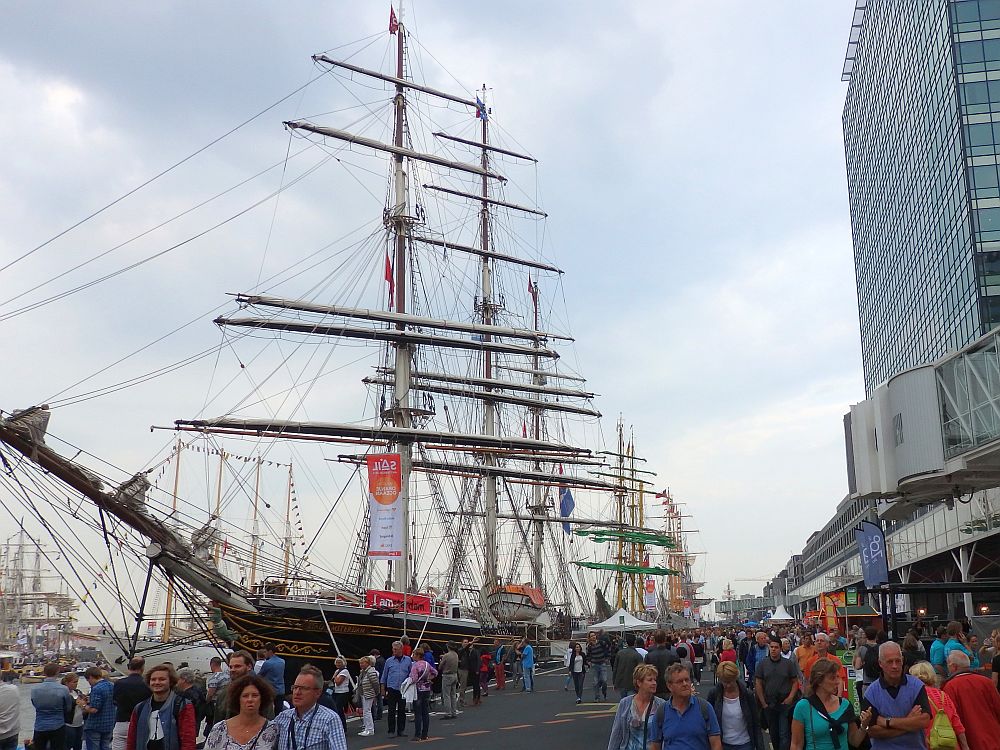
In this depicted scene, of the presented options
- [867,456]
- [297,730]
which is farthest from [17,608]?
[297,730]

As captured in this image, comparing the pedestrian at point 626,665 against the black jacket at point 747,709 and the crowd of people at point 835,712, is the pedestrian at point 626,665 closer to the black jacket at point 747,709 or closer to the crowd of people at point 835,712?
the crowd of people at point 835,712

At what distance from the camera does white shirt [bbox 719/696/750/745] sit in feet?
25.4

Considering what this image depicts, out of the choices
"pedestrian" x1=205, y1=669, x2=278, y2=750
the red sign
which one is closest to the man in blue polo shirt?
"pedestrian" x1=205, y1=669, x2=278, y2=750

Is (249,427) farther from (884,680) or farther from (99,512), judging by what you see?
(884,680)

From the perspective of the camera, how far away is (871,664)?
1195 centimetres

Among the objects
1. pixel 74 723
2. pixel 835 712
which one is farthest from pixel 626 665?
pixel 835 712

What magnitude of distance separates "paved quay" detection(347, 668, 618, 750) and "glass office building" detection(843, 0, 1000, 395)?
94.3ft

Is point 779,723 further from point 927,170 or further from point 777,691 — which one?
point 927,170

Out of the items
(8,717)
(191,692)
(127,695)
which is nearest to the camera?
(127,695)

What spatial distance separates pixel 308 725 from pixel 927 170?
5121 cm

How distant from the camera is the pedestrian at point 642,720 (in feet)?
23.1

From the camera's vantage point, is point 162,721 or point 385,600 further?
point 385,600

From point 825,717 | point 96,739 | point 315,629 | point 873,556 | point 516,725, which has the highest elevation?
point 873,556

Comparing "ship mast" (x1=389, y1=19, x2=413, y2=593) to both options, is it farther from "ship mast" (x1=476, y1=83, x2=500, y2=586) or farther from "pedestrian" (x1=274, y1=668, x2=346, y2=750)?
"pedestrian" (x1=274, y1=668, x2=346, y2=750)
